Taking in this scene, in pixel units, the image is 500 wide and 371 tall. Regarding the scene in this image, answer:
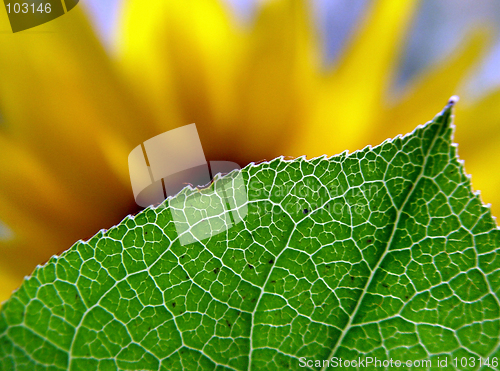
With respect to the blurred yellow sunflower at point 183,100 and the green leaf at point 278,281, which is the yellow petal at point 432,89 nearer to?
the blurred yellow sunflower at point 183,100

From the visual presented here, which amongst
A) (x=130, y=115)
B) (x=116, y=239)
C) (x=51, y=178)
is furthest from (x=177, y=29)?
(x=116, y=239)

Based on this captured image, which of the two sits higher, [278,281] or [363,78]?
[363,78]

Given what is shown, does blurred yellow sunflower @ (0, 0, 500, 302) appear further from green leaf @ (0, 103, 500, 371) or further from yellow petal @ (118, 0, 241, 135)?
green leaf @ (0, 103, 500, 371)

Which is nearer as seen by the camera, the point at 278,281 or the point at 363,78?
the point at 278,281

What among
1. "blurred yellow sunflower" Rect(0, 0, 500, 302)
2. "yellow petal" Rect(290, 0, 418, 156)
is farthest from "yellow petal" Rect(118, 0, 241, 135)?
"yellow petal" Rect(290, 0, 418, 156)

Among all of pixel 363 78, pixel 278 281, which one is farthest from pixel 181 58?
pixel 278 281

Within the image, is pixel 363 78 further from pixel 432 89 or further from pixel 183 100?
pixel 183 100

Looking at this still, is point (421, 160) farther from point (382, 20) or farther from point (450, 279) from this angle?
point (382, 20)
